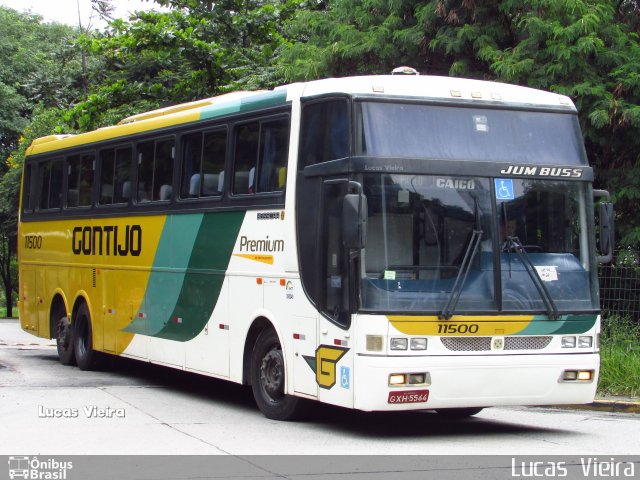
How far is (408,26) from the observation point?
1880 cm

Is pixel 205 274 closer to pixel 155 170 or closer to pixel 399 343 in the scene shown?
pixel 155 170

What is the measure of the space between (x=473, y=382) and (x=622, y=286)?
6420 millimetres

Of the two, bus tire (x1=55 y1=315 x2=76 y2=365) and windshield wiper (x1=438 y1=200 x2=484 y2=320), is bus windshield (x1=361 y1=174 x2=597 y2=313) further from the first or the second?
bus tire (x1=55 y1=315 x2=76 y2=365)

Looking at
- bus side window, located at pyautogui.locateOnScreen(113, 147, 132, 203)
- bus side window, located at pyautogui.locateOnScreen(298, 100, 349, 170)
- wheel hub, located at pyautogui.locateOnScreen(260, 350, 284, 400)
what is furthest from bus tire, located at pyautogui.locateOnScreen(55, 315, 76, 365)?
bus side window, located at pyautogui.locateOnScreen(298, 100, 349, 170)

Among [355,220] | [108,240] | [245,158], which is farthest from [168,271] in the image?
[355,220]

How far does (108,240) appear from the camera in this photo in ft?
52.9

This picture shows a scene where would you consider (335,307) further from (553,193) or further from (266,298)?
(553,193)

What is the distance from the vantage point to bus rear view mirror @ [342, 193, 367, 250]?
9781 mm

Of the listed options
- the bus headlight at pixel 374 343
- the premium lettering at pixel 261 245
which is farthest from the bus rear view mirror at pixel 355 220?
the premium lettering at pixel 261 245

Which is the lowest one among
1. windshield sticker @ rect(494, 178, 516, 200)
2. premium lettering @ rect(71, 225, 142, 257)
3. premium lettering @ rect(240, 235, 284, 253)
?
premium lettering @ rect(240, 235, 284, 253)
